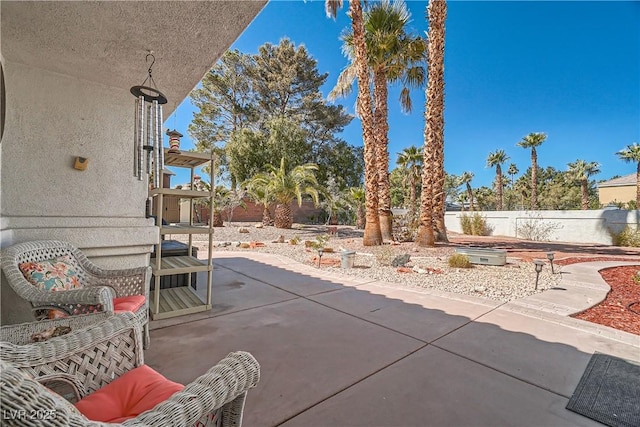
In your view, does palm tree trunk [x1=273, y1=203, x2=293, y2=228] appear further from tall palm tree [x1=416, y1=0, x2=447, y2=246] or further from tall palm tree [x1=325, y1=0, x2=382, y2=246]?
tall palm tree [x1=416, y1=0, x2=447, y2=246]

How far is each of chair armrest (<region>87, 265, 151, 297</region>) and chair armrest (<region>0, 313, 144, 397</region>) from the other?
1.52 metres

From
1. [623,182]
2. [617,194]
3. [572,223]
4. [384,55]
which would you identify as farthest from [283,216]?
[623,182]

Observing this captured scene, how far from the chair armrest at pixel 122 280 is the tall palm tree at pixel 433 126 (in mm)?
8699

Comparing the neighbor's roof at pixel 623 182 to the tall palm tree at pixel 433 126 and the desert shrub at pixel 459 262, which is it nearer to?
the tall palm tree at pixel 433 126

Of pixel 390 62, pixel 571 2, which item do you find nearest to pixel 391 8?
pixel 390 62

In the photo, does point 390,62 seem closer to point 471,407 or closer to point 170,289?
point 170,289

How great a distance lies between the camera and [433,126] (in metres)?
9.90

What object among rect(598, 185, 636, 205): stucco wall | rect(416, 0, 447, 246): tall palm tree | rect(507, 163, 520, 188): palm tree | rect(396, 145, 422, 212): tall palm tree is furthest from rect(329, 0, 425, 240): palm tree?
rect(507, 163, 520, 188): palm tree

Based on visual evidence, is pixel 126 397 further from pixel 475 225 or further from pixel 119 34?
pixel 475 225

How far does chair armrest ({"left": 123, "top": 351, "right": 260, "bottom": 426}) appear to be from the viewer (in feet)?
3.05

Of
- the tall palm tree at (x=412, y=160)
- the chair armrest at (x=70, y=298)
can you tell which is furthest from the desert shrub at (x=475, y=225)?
the chair armrest at (x=70, y=298)

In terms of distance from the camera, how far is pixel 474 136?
32656mm

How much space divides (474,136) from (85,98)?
1441 inches

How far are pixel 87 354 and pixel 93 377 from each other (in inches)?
5.2
